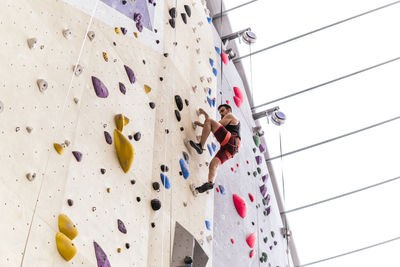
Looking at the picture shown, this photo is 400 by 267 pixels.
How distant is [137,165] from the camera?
4246 millimetres

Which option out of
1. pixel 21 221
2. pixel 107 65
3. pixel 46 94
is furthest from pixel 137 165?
pixel 21 221

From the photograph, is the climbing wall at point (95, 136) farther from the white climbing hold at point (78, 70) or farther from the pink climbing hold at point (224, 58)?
the pink climbing hold at point (224, 58)

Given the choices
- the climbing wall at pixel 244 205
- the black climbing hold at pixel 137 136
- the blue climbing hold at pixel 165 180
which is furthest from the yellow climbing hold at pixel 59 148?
the climbing wall at pixel 244 205

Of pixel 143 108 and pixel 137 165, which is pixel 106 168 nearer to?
pixel 137 165

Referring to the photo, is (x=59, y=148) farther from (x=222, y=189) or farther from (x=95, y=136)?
(x=222, y=189)

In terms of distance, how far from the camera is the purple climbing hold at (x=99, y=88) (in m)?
3.96

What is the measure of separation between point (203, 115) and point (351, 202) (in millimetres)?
3527

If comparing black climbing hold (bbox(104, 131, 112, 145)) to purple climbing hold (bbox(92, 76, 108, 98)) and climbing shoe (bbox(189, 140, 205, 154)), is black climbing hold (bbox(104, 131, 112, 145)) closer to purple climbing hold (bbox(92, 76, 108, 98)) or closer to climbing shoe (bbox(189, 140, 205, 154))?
purple climbing hold (bbox(92, 76, 108, 98))

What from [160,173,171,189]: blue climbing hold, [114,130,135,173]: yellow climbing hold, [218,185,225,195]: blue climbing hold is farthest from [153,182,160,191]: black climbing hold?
[218,185,225,195]: blue climbing hold

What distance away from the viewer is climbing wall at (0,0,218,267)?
126 inches

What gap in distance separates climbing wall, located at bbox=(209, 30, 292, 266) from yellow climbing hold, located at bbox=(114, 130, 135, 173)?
156cm

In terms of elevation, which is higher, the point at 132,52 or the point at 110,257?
the point at 132,52

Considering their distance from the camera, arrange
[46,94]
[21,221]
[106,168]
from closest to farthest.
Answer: [21,221] → [46,94] → [106,168]

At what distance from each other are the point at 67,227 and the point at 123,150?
2.67 ft
